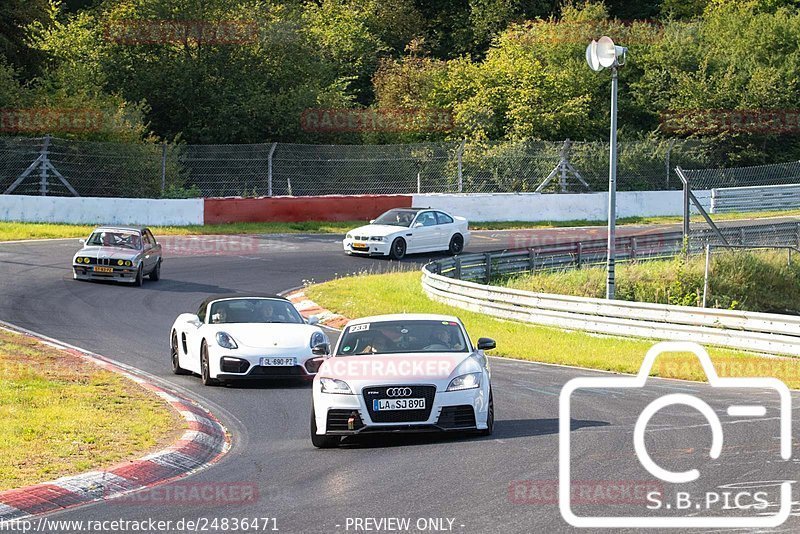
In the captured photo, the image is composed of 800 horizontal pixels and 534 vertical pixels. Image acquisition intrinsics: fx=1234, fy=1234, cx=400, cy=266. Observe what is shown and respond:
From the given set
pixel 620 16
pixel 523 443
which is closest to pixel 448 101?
pixel 620 16

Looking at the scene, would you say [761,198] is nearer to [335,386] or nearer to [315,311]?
[315,311]

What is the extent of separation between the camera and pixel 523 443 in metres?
11.7

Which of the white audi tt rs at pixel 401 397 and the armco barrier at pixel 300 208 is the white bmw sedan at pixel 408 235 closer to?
the armco barrier at pixel 300 208

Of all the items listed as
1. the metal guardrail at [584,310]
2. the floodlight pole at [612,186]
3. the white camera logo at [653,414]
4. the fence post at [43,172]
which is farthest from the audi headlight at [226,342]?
the fence post at [43,172]

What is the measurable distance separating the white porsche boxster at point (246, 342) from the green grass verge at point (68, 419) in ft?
4.12

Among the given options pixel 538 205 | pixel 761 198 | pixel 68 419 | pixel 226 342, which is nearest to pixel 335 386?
pixel 68 419

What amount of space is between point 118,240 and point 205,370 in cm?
1219

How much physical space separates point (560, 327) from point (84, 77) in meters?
30.0

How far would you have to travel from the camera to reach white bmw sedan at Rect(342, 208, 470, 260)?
3412 centimetres

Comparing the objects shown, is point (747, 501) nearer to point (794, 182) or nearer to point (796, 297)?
point (796, 297)

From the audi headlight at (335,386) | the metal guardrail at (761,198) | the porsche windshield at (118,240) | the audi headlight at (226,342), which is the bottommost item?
the audi headlight at (226,342)

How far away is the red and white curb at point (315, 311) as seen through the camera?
81.1ft

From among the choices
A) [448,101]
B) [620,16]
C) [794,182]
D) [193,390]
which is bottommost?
[193,390]

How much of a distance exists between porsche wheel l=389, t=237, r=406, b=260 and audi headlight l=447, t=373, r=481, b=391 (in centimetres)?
2187
